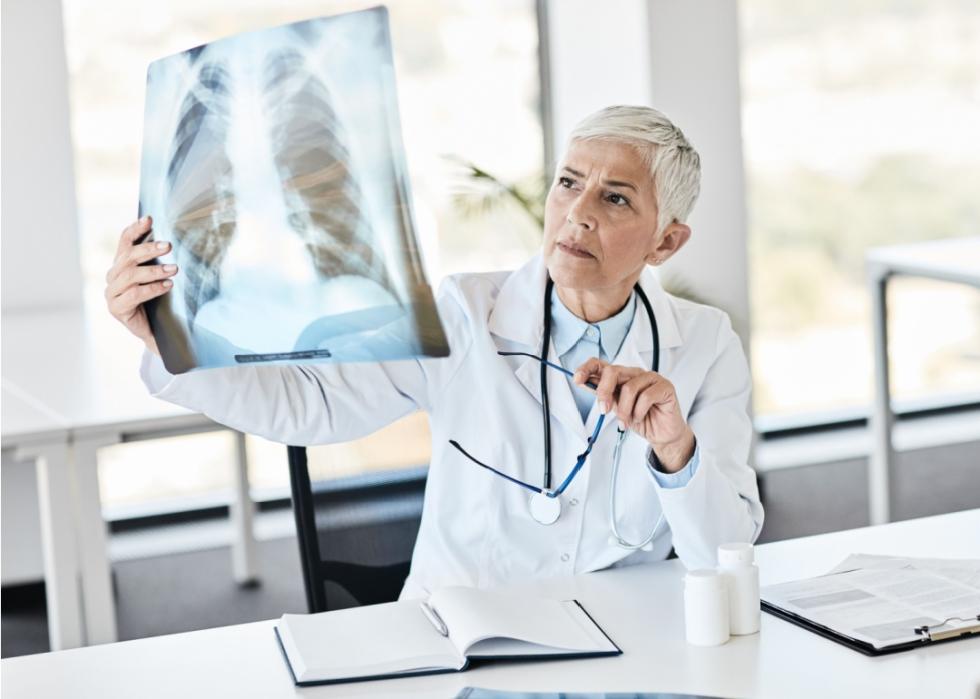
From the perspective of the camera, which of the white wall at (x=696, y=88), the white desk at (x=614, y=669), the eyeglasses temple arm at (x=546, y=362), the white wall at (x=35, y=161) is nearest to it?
the white desk at (x=614, y=669)

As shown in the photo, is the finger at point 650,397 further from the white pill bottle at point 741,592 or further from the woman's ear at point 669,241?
the woman's ear at point 669,241

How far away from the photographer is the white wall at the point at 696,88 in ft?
13.0

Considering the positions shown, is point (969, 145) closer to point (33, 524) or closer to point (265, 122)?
point (33, 524)

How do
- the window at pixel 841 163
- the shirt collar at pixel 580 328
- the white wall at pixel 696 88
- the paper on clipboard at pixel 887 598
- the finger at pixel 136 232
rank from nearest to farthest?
the paper on clipboard at pixel 887 598 → the finger at pixel 136 232 → the shirt collar at pixel 580 328 → the white wall at pixel 696 88 → the window at pixel 841 163

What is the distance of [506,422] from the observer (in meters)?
1.76

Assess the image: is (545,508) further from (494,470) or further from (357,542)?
(357,542)

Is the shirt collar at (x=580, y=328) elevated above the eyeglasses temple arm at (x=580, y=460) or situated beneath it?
elevated above

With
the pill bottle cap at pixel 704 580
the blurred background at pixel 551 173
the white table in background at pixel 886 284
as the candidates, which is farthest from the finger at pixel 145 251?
the white table in background at pixel 886 284

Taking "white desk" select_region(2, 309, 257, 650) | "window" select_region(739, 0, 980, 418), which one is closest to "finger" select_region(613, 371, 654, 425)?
"white desk" select_region(2, 309, 257, 650)

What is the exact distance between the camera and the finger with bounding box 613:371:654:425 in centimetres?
151

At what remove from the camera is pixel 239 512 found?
11.7ft

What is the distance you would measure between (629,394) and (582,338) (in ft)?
0.99

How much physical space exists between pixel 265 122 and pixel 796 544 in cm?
87

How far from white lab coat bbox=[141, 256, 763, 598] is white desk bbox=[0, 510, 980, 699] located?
0.24 metres
